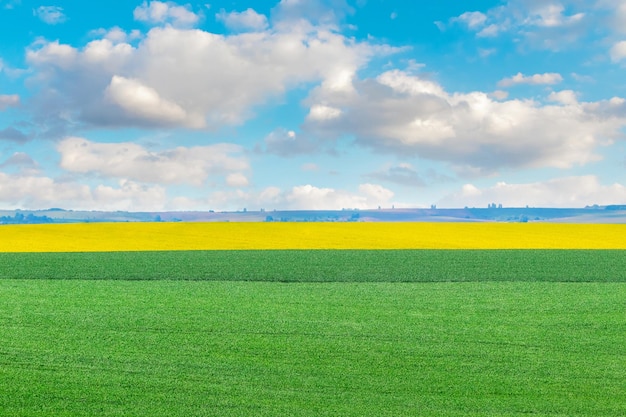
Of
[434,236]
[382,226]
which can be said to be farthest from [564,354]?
[382,226]

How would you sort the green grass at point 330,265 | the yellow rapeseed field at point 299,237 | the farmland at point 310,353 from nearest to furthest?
the farmland at point 310,353, the green grass at point 330,265, the yellow rapeseed field at point 299,237

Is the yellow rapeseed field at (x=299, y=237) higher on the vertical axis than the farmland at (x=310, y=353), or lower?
higher

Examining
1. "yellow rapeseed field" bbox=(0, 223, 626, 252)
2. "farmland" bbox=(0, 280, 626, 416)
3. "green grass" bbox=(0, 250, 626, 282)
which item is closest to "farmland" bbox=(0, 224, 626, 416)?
"farmland" bbox=(0, 280, 626, 416)

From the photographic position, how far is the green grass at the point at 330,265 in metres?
20.7

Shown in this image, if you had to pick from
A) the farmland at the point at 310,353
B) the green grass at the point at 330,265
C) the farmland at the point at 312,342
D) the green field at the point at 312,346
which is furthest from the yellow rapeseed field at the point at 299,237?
the farmland at the point at 310,353

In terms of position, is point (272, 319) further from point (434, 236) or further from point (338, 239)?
point (434, 236)

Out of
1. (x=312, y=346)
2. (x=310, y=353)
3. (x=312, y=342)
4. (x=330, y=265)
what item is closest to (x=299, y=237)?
(x=330, y=265)

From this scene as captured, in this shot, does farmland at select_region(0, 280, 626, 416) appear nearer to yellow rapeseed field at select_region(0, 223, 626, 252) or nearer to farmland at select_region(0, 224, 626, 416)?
farmland at select_region(0, 224, 626, 416)

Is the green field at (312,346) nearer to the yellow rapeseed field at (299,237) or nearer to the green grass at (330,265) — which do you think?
the green grass at (330,265)

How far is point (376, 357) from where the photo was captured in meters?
10.4

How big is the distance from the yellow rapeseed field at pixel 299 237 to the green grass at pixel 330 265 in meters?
6.55

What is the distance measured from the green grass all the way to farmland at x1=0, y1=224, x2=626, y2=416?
17cm

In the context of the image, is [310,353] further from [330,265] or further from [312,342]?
[330,265]

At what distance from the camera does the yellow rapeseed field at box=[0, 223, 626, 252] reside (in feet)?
115
